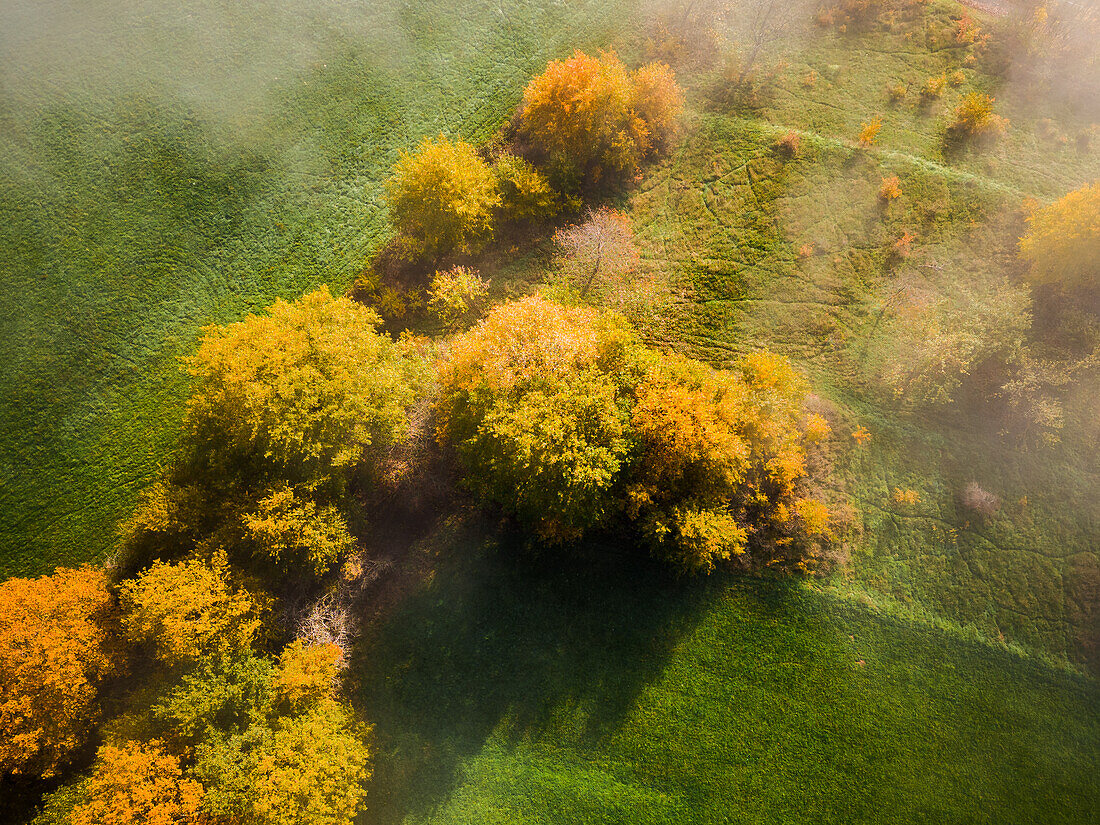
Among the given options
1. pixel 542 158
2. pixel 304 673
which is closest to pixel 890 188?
pixel 542 158

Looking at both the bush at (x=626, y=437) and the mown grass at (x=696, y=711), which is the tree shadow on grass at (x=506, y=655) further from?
the bush at (x=626, y=437)

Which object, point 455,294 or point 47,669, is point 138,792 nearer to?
point 47,669

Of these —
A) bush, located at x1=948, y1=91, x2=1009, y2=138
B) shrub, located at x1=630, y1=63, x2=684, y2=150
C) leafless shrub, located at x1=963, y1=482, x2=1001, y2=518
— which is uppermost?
bush, located at x1=948, y1=91, x2=1009, y2=138

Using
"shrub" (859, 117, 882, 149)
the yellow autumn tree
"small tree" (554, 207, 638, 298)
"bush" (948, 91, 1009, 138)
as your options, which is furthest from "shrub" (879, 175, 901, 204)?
the yellow autumn tree

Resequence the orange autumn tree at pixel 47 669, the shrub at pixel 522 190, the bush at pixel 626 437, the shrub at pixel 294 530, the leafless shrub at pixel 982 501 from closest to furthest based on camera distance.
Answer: the orange autumn tree at pixel 47 669, the bush at pixel 626 437, the shrub at pixel 294 530, the leafless shrub at pixel 982 501, the shrub at pixel 522 190

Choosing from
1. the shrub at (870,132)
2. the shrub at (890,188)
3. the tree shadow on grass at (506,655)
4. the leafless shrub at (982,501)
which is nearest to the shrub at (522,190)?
the shrub at (870,132)

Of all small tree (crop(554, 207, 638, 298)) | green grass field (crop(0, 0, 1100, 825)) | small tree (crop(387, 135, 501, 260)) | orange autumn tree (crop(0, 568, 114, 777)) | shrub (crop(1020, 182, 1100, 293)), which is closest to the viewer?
orange autumn tree (crop(0, 568, 114, 777))

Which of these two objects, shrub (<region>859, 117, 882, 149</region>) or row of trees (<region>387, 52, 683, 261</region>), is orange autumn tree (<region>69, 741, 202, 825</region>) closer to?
row of trees (<region>387, 52, 683, 261</region>)
